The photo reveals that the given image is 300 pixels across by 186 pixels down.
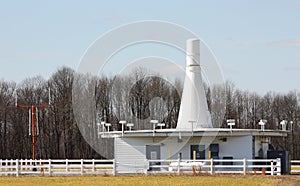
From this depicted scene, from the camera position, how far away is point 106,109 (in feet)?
243

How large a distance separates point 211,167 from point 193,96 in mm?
7100

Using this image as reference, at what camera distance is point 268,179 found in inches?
1282

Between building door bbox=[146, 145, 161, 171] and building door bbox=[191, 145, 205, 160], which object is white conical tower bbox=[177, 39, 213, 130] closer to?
building door bbox=[191, 145, 205, 160]

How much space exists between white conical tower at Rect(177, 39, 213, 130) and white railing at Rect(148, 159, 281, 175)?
322 centimetres

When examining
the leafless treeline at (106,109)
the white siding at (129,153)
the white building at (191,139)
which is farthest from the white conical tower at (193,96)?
the leafless treeline at (106,109)

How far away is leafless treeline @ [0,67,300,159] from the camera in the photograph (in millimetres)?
69938

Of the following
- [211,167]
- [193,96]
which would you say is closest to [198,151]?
[193,96]

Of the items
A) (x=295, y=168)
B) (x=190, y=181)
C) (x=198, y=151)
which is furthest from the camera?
(x=295, y=168)

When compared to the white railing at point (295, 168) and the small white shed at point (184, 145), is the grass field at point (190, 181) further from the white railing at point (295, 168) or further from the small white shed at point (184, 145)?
the white railing at point (295, 168)

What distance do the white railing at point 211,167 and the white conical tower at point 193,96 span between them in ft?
10.6

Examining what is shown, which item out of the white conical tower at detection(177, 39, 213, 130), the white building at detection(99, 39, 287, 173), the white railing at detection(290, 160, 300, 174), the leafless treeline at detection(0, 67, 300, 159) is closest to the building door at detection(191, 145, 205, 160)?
the white building at detection(99, 39, 287, 173)

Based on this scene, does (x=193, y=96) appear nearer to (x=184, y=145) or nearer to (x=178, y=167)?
(x=184, y=145)

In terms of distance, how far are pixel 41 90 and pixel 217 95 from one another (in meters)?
20.9

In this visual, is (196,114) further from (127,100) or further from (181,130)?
(127,100)
